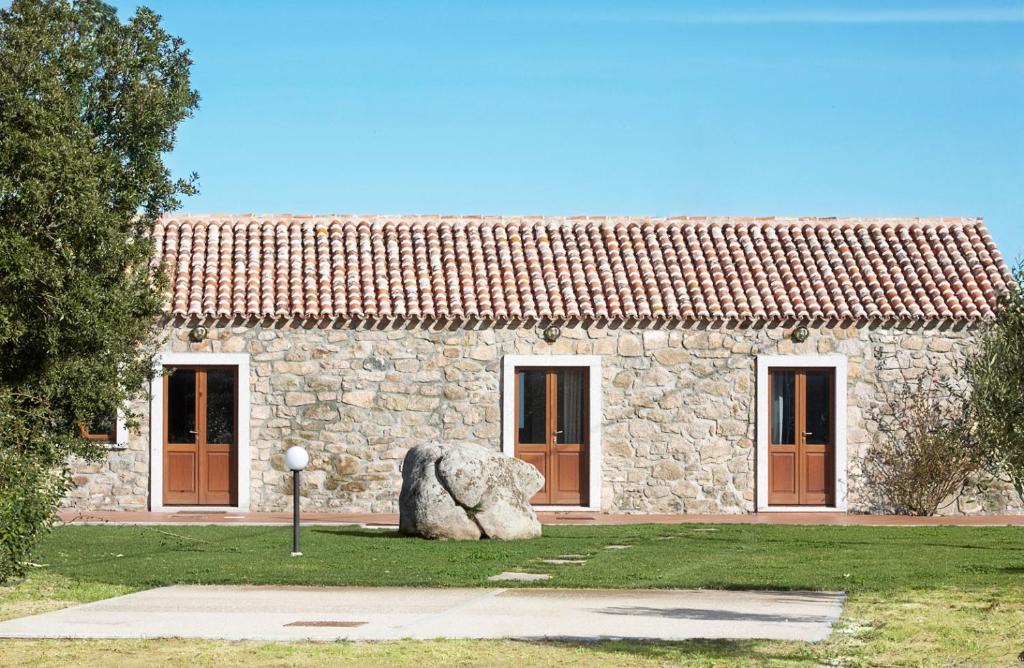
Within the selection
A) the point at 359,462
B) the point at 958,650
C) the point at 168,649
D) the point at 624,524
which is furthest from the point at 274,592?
the point at 359,462

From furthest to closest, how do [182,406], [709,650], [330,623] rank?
1. [182,406]
2. [330,623]
3. [709,650]

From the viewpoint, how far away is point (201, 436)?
22.4 metres

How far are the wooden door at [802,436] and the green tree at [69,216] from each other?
390 inches

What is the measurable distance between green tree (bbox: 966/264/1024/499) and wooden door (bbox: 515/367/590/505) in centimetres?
1216

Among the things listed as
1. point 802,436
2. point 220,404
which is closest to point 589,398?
point 802,436

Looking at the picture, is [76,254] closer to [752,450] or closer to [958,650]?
[958,650]

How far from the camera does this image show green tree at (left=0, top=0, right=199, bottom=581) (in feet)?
45.4

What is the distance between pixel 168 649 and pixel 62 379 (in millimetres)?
6259

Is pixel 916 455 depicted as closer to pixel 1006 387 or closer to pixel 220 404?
pixel 220 404

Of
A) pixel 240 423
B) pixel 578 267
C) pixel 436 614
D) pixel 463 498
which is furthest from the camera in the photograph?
pixel 578 267

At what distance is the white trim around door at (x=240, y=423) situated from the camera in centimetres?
2208

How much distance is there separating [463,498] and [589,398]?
558 centimetres

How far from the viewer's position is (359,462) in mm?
22125

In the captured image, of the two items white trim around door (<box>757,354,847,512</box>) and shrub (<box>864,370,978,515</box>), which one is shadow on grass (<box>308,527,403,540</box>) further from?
shrub (<box>864,370,978,515</box>)
